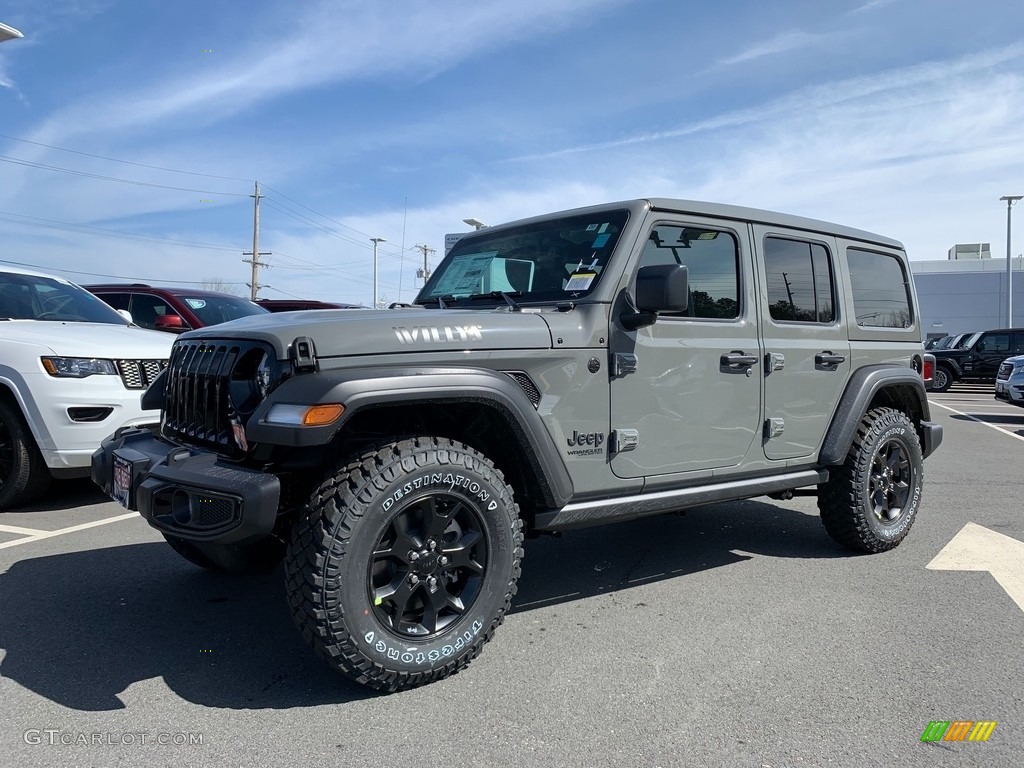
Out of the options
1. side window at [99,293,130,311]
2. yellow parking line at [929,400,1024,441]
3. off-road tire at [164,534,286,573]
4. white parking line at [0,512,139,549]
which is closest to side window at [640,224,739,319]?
off-road tire at [164,534,286,573]

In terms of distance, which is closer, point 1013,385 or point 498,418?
point 498,418

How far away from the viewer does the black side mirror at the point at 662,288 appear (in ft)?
9.91

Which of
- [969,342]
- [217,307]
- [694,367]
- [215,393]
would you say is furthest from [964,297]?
[215,393]

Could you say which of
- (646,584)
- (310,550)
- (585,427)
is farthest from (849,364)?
(310,550)

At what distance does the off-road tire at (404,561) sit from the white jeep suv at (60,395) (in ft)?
9.49

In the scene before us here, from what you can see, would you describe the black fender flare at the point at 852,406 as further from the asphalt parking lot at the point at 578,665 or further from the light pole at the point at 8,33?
the light pole at the point at 8,33

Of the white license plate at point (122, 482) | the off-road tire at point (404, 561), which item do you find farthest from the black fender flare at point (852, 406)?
the white license plate at point (122, 482)

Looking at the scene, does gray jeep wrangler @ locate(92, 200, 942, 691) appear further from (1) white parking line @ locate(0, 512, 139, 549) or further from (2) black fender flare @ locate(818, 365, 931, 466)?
(1) white parking line @ locate(0, 512, 139, 549)

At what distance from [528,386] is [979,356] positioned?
20.3 meters

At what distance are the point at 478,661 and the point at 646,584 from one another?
4.15 ft

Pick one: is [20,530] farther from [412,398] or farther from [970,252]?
[970,252]

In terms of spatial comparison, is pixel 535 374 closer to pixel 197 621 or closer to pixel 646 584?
pixel 646 584

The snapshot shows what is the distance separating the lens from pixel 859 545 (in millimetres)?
4375

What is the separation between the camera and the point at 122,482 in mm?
2982
